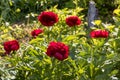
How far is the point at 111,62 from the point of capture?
283cm

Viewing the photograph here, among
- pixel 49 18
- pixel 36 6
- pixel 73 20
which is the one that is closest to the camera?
pixel 49 18

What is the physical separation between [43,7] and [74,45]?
330cm

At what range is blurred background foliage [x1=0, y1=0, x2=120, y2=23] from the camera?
5.87 meters

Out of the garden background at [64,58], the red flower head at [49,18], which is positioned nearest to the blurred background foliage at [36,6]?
the garden background at [64,58]

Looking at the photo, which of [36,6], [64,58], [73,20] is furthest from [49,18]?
[36,6]

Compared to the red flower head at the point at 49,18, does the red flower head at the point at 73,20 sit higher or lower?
lower

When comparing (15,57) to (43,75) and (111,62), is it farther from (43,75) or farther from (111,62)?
(111,62)

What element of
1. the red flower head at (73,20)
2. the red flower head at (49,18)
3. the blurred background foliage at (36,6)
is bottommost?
the blurred background foliage at (36,6)

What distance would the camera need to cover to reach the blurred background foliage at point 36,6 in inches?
231

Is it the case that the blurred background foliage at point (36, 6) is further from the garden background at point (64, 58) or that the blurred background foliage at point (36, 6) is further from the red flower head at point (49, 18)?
the red flower head at point (49, 18)

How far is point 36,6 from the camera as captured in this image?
634cm

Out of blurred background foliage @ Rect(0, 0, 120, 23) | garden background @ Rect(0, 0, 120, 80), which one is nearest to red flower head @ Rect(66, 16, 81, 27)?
garden background @ Rect(0, 0, 120, 80)

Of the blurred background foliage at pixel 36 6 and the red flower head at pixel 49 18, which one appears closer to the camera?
the red flower head at pixel 49 18

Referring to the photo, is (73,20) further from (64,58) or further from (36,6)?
(36,6)
